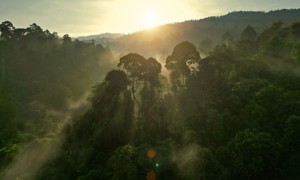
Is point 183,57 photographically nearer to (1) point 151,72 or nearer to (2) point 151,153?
(1) point 151,72

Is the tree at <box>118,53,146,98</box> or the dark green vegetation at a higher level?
the tree at <box>118,53,146,98</box>

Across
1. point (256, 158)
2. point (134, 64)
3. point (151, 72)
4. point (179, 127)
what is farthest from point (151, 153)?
point (134, 64)

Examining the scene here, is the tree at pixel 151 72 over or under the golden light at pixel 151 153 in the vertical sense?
over

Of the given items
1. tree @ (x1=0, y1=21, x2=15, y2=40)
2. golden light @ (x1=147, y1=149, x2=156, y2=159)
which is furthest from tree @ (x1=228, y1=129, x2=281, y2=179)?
tree @ (x1=0, y1=21, x2=15, y2=40)

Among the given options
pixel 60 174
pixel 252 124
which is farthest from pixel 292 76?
pixel 60 174

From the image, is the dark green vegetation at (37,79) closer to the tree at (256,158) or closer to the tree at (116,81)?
the tree at (116,81)

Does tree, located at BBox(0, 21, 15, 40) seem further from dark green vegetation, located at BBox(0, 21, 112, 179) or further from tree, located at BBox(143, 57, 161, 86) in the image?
tree, located at BBox(143, 57, 161, 86)

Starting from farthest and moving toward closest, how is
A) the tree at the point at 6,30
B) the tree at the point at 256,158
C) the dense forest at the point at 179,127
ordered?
the tree at the point at 6,30
the dense forest at the point at 179,127
the tree at the point at 256,158

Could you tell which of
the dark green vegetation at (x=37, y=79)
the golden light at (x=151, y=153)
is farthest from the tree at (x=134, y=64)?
the dark green vegetation at (x=37, y=79)
